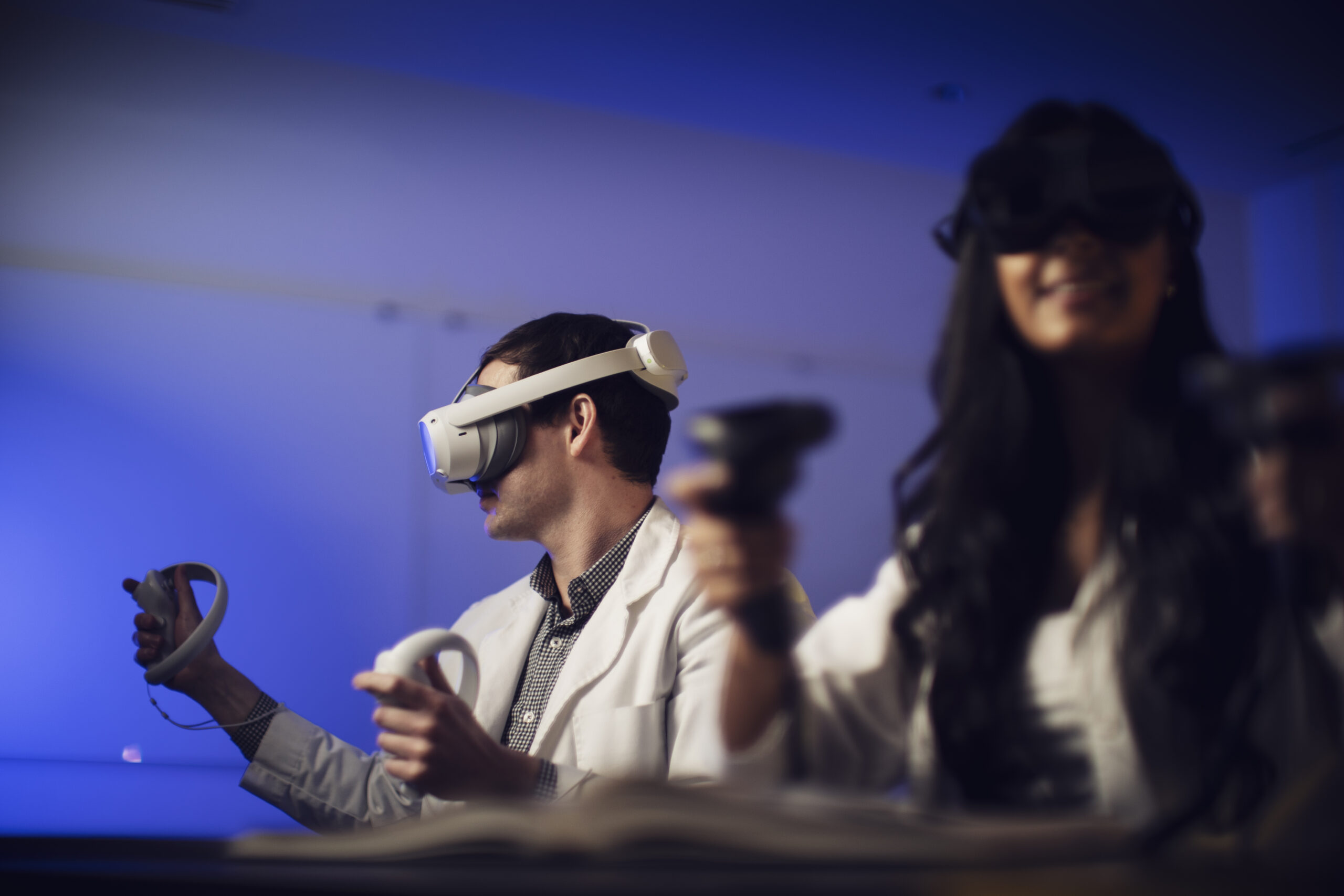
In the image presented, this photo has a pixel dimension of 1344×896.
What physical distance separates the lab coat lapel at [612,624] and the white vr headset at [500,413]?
0.77 ft

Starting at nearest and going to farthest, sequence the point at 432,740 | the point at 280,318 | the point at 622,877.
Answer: the point at 622,877
the point at 432,740
the point at 280,318

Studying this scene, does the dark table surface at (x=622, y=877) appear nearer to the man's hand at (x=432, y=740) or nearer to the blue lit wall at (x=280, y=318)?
the man's hand at (x=432, y=740)

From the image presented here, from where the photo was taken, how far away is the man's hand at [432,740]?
2.64 feet

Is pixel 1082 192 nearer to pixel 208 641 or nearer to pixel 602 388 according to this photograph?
pixel 602 388

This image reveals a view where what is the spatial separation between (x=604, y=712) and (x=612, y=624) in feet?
Answer: 0.41

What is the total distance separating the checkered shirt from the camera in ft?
3.80

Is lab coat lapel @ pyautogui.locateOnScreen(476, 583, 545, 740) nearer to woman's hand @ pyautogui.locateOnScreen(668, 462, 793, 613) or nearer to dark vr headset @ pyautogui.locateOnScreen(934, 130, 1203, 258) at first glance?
woman's hand @ pyautogui.locateOnScreen(668, 462, 793, 613)

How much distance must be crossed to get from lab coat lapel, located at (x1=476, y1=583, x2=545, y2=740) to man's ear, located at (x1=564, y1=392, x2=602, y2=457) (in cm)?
26

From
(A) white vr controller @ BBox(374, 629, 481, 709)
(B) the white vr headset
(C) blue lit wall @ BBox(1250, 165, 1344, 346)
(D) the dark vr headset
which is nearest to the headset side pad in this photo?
(B) the white vr headset

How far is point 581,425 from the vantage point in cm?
129

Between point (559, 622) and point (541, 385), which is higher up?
point (541, 385)

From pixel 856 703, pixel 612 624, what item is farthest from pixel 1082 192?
pixel 612 624

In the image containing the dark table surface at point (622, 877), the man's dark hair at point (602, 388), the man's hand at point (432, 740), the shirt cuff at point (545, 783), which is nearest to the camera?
the dark table surface at point (622, 877)

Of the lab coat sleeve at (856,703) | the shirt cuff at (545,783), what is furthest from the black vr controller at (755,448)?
the shirt cuff at (545,783)
